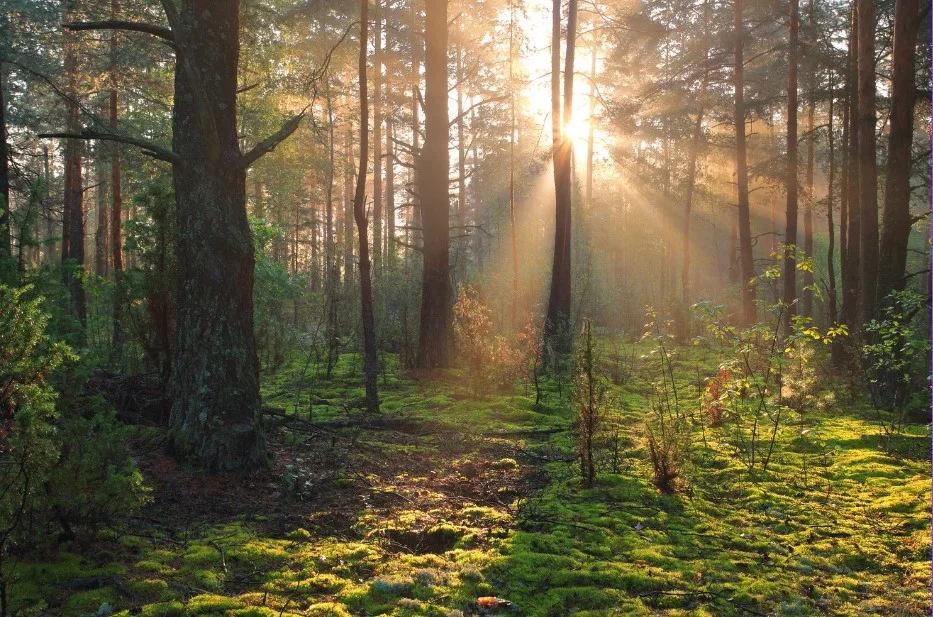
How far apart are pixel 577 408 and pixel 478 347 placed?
4.26 metres

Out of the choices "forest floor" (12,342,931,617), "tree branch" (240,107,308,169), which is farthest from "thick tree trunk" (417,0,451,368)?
"tree branch" (240,107,308,169)

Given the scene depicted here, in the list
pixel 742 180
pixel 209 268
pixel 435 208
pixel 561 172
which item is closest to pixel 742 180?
Answer: pixel 742 180

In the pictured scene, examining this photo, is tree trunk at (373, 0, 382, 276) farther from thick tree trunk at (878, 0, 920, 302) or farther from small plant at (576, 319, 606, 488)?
small plant at (576, 319, 606, 488)

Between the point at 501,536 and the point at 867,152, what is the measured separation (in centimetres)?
877

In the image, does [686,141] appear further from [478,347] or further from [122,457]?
[122,457]

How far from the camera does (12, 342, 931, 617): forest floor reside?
3.04 metres

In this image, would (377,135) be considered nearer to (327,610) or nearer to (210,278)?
(210,278)

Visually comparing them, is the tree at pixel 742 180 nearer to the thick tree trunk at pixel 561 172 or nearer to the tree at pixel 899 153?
the thick tree trunk at pixel 561 172

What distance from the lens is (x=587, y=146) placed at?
32781 millimetres

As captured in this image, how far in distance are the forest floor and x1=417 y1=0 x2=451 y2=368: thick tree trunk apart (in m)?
4.81

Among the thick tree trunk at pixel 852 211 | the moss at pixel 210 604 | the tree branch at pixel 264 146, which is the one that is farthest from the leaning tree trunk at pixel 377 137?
the moss at pixel 210 604

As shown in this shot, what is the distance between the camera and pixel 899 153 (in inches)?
319

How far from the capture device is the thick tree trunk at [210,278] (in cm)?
477

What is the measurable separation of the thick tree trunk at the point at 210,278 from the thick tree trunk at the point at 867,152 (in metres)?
8.95
